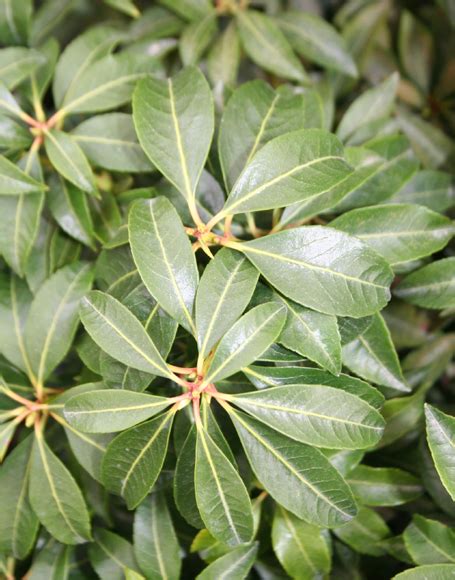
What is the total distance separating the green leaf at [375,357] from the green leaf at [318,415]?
13 cm

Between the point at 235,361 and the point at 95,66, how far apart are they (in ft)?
1.83

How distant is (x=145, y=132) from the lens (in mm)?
816

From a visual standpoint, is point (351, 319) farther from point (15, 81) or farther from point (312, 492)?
point (15, 81)

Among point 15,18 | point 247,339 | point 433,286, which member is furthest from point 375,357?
point 15,18

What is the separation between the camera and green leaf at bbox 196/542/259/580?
832 millimetres

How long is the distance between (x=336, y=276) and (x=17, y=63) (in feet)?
2.04

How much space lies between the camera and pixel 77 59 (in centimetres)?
102

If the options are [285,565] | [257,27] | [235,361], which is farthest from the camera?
[257,27]

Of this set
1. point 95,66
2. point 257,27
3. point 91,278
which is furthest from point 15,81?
point 257,27

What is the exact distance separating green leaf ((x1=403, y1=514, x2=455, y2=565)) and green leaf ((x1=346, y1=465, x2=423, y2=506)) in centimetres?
6

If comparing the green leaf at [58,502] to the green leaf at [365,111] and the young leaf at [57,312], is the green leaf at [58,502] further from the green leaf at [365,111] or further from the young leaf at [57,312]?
the green leaf at [365,111]

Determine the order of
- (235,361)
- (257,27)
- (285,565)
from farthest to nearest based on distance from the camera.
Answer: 1. (257,27)
2. (285,565)
3. (235,361)

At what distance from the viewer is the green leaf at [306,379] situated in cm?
78

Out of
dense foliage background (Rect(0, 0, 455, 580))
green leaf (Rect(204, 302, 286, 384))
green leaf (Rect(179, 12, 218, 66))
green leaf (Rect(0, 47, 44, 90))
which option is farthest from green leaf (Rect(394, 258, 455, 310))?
green leaf (Rect(0, 47, 44, 90))
